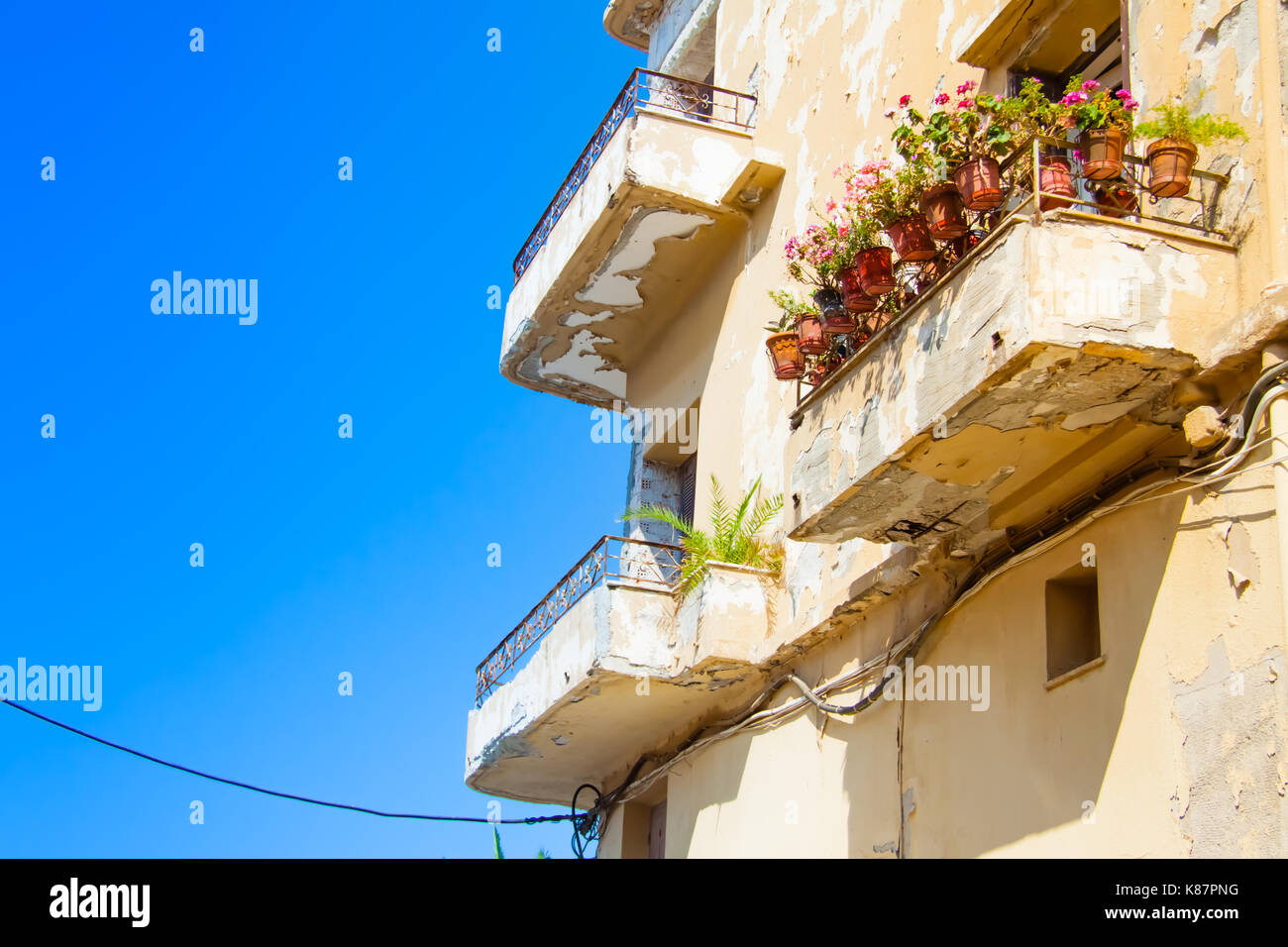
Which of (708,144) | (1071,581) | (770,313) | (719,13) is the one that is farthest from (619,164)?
(1071,581)

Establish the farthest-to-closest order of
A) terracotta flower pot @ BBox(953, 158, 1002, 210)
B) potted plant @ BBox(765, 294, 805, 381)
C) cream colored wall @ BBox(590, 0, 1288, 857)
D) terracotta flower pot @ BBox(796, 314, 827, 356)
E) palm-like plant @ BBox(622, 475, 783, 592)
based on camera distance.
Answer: palm-like plant @ BBox(622, 475, 783, 592) < potted plant @ BBox(765, 294, 805, 381) < terracotta flower pot @ BBox(796, 314, 827, 356) < terracotta flower pot @ BBox(953, 158, 1002, 210) < cream colored wall @ BBox(590, 0, 1288, 857)

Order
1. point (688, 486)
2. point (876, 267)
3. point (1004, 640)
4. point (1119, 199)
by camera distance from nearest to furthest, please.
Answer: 1. point (1119, 199)
2. point (1004, 640)
3. point (876, 267)
4. point (688, 486)

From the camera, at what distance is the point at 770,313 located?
12008mm

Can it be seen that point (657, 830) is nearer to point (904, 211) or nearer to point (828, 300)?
point (828, 300)

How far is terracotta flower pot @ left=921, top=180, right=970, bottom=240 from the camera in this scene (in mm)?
7793

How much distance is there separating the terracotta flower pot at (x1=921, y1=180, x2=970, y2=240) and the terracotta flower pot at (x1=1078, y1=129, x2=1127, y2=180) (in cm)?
80

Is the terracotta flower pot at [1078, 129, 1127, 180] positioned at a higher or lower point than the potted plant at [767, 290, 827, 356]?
higher

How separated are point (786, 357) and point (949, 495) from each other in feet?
5.80

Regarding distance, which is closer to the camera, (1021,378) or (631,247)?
(1021,378)

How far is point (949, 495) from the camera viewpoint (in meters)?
8.22

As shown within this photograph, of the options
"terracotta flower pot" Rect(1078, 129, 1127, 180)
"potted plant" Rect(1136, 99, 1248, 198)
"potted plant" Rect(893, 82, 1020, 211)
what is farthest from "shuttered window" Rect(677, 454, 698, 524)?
"potted plant" Rect(1136, 99, 1248, 198)

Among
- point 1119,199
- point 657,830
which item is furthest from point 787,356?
point 657,830

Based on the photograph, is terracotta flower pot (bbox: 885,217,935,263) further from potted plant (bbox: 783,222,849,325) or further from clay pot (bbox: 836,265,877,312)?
potted plant (bbox: 783,222,849,325)
